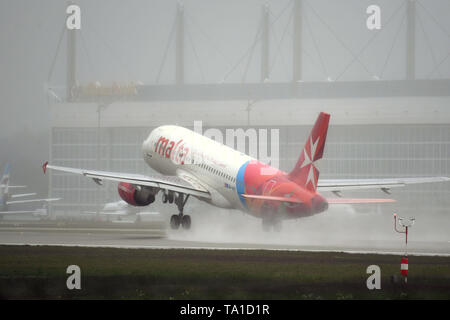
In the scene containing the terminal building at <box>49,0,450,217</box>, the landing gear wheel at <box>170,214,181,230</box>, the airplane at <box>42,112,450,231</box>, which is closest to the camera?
the airplane at <box>42,112,450,231</box>

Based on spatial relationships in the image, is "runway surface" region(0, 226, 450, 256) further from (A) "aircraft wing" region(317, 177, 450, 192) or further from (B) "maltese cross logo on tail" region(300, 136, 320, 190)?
(A) "aircraft wing" region(317, 177, 450, 192)

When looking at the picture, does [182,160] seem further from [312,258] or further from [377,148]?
[377,148]

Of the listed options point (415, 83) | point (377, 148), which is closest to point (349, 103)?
point (377, 148)

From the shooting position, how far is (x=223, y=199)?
58500mm

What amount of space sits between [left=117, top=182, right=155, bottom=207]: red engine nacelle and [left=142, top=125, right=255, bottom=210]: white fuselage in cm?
375

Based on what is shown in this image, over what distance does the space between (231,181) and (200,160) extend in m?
4.93

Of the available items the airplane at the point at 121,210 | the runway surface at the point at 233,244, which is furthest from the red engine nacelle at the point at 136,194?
the airplane at the point at 121,210

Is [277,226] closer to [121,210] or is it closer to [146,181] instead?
[146,181]

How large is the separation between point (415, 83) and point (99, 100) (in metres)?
52.6

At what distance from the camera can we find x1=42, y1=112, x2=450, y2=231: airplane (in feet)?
163

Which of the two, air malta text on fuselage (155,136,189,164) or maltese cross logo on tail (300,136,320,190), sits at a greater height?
air malta text on fuselage (155,136,189,164)

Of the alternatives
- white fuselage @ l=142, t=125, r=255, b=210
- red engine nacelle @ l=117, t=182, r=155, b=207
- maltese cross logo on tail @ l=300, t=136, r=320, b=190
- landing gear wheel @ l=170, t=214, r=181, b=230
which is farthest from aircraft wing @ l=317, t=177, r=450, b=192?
red engine nacelle @ l=117, t=182, r=155, b=207

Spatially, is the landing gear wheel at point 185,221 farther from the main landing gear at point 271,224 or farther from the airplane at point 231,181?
the main landing gear at point 271,224

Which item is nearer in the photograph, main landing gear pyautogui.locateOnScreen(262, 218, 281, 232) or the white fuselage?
main landing gear pyautogui.locateOnScreen(262, 218, 281, 232)
